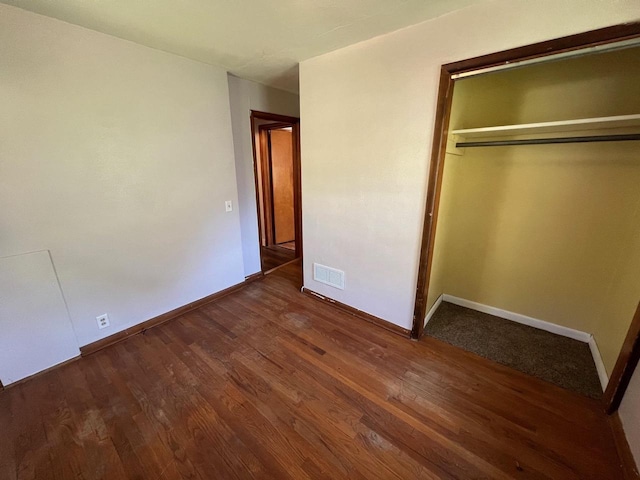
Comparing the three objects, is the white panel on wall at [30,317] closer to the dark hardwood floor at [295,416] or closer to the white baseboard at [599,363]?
the dark hardwood floor at [295,416]

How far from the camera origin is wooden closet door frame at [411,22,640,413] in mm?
1292

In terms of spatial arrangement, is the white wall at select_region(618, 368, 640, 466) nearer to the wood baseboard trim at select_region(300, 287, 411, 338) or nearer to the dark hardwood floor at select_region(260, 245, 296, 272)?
the wood baseboard trim at select_region(300, 287, 411, 338)

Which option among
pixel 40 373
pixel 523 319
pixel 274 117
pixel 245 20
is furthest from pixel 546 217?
pixel 40 373

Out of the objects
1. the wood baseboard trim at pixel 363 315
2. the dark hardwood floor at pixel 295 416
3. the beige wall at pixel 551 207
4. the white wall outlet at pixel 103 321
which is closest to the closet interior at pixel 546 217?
the beige wall at pixel 551 207

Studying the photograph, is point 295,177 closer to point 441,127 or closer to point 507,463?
point 441,127

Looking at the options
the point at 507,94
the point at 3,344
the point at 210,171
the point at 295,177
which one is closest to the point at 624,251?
the point at 507,94

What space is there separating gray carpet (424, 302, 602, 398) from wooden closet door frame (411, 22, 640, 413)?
0.25m

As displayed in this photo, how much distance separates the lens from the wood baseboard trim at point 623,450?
48.1 inches

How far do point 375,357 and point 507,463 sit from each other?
920 millimetres

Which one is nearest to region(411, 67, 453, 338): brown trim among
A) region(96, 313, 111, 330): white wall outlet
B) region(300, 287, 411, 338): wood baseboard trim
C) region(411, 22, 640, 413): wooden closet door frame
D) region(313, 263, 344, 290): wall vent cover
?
region(411, 22, 640, 413): wooden closet door frame

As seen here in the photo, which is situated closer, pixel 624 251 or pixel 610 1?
pixel 610 1

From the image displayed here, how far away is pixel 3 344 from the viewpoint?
1703 millimetres

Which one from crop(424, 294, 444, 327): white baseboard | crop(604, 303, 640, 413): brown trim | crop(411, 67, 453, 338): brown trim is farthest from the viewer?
crop(424, 294, 444, 327): white baseboard

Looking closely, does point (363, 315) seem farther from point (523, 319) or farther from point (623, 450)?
point (623, 450)
